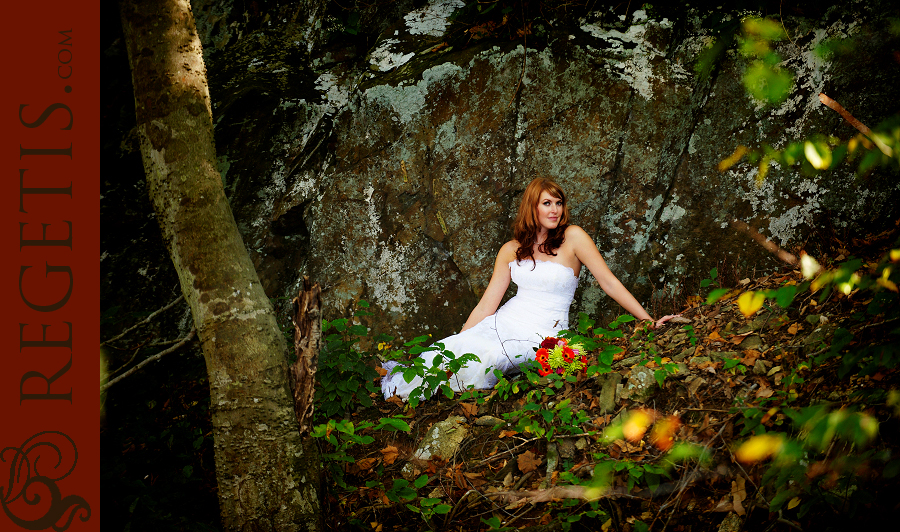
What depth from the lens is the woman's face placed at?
4484 millimetres

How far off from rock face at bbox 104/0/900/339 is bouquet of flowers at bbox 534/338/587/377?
4.12 ft

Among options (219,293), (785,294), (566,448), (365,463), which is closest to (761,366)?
(566,448)

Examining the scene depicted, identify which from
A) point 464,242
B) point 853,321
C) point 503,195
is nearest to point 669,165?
point 503,195

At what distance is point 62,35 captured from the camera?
2.58 m

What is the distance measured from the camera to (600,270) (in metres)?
4.33

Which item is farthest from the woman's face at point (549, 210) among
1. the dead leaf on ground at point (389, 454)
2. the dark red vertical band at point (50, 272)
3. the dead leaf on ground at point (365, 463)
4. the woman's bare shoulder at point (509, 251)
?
the dark red vertical band at point (50, 272)

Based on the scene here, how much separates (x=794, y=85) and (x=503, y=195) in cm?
266

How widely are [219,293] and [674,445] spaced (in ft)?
8.28

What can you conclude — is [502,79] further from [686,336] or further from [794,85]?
[686,336]

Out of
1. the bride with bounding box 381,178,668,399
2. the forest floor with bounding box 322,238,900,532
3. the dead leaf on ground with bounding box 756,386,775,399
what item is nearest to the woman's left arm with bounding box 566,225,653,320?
the bride with bounding box 381,178,668,399

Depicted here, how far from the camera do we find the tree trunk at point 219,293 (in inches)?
96.5

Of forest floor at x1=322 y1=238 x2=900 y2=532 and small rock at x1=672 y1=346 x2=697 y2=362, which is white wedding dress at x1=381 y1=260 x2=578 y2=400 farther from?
small rock at x1=672 y1=346 x2=697 y2=362

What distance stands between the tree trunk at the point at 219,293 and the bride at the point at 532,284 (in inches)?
68.6

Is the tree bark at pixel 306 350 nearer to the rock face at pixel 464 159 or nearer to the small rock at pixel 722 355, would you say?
the rock face at pixel 464 159
